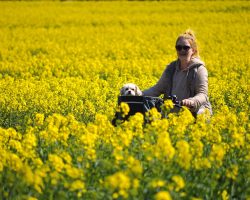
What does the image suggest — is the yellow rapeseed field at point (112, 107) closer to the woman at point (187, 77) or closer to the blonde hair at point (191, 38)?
the woman at point (187, 77)

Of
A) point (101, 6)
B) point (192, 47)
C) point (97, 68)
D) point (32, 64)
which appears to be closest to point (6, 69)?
point (32, 64)

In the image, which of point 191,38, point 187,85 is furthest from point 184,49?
point 187,85

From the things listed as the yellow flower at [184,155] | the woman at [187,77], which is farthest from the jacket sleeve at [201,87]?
the yellow flower at [184,155]

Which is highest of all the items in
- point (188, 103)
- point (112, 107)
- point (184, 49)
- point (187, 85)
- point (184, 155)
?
point (184, 49)

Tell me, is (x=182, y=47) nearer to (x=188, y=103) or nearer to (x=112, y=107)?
(x=188, y=103)

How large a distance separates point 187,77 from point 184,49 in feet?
1.15

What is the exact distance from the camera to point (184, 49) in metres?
7.29

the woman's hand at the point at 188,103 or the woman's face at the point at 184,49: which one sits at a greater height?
the woman's face at the point at 184,49

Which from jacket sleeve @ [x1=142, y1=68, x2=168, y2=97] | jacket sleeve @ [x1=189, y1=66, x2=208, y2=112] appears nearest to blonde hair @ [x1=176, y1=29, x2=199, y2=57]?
jacket sleeve @ [x1=189, y1=66, x2=208, y2=112]

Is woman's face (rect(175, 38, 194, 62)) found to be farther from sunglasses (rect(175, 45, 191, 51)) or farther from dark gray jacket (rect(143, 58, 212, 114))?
dark gray jacket (rect(143, 58, 212, 114))

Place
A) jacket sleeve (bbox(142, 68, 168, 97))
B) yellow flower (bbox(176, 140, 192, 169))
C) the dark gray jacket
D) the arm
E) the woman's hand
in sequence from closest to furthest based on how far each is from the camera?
yellow flower (bbox(176, 140, 192, 169)), the woman's hand, the arm, the dark gray jacket, jacket sleeve (bbox(142, 68, 168, 97))

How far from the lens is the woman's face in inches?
285

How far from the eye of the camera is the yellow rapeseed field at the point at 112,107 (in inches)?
179

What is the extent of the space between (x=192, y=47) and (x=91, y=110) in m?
1.56
